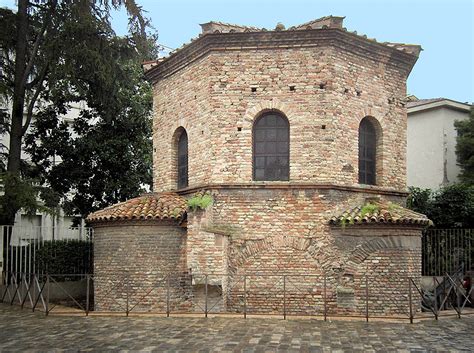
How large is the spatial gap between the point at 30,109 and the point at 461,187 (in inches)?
643

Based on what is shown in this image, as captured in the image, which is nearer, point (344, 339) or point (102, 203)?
point (344, 339)

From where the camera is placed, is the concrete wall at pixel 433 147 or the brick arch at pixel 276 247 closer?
the brick arch at pixel 276 247

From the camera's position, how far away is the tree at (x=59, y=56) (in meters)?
17.4

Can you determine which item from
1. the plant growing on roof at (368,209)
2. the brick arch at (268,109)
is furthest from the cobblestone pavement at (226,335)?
the brick arch at (268,109)

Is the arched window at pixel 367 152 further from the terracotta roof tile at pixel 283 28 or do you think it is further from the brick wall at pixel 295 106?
the terracotta roof tile at pixel 283 28

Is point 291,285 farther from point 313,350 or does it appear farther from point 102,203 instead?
point 102,203

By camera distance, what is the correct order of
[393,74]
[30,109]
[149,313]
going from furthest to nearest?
[30,109] < [393,74] < [149,313]

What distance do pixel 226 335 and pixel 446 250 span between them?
37.9 ft

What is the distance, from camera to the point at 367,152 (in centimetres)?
1539

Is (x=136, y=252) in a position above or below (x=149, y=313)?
above

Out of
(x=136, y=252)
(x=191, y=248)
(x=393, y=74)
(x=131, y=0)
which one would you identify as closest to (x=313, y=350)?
(x=191, y=248)

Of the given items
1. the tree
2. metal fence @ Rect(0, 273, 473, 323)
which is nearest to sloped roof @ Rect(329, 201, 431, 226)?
metal fence @ Rect(0, 273, 473, 323)

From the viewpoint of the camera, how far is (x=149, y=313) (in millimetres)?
13523

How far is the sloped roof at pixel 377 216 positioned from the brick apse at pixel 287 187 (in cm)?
3
